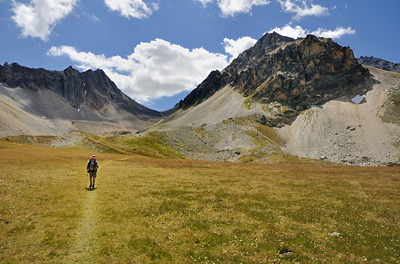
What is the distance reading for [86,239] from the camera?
15227 mm

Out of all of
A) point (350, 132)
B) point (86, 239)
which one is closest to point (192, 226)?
point (86, 239)

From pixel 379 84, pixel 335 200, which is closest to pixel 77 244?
pixel 335 200

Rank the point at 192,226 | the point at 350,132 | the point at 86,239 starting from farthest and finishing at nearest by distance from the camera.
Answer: the point at 350,132, the point at 192,226, the point at 86,239

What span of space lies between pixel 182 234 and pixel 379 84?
788 feet

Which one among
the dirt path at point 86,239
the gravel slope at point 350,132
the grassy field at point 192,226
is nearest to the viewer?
the dirt path at point 86,239

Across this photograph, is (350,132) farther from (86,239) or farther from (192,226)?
(86,239)

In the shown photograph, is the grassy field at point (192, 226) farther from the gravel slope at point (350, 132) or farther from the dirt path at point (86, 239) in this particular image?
the gravel slope at point (350, 132)

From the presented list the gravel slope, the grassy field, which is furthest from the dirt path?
the gravel slope

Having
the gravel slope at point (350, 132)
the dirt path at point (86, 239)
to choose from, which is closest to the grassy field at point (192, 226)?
the dirt path at point (86, 239)

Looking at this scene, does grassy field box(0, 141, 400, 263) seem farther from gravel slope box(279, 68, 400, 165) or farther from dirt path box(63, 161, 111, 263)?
gravel slope box(279, 68, 400, 165)

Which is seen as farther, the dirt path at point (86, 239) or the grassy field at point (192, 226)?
the grassy field at point (192, 226)

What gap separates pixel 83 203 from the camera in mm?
23422

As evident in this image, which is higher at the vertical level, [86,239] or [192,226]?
[192,226]

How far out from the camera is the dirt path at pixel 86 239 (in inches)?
515
